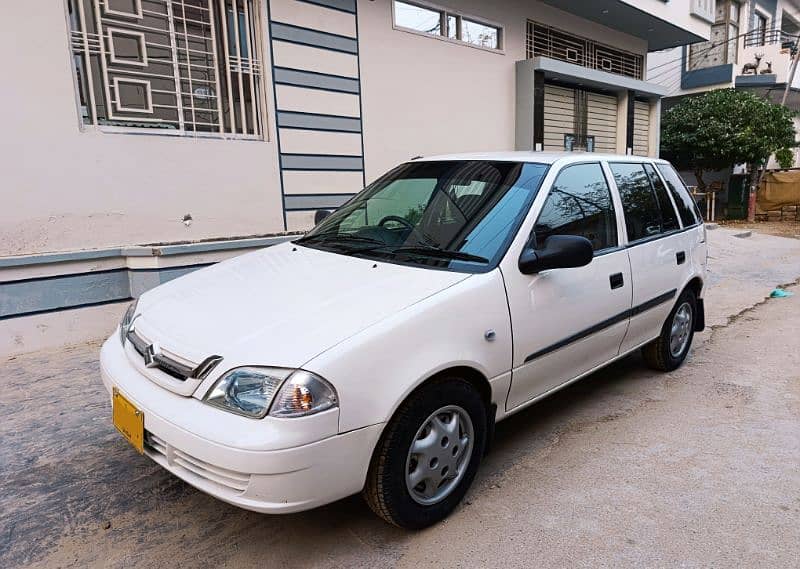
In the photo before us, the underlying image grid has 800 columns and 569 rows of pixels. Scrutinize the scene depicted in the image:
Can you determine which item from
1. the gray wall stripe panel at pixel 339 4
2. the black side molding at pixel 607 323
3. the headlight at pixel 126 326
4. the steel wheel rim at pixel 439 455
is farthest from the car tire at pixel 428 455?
the gray wall stripe panel at pixel 339 4

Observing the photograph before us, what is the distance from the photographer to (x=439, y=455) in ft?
8.09

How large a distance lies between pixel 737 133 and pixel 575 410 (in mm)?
15362

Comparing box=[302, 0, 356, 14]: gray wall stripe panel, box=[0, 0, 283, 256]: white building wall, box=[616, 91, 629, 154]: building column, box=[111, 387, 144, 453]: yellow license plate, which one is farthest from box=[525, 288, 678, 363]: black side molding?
box=[616, 91, 629, 154]: building column

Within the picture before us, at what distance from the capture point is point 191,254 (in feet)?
18.4

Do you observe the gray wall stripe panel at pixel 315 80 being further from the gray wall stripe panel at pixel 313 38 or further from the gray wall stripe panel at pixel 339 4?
the gray wall stripe panel at pixel 339 4

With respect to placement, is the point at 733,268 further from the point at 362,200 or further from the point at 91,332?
the point at 91,332

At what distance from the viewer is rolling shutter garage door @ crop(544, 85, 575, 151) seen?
36.4 ft

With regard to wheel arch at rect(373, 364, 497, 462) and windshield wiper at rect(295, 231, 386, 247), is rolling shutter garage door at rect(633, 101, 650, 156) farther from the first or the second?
wheel arch at rect(373, 364, 497, 462)

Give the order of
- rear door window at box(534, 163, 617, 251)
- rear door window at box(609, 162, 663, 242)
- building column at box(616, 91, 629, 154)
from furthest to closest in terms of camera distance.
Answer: building column at box(616, 91, 629, 154), rear door window at box(609, 162, 663, 242), rear door window at box(534, 163, 617, 251)

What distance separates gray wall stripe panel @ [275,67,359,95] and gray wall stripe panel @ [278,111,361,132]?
351 mm

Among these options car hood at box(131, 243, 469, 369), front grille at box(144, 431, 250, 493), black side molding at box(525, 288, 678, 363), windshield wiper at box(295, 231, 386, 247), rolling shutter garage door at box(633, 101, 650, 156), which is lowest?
front grille at box(144, 431, 250, 493)

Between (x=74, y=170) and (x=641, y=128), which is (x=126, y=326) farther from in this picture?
(x=641, y=128)

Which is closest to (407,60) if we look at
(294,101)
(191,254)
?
(294,101)

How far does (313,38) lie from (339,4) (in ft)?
2.15
